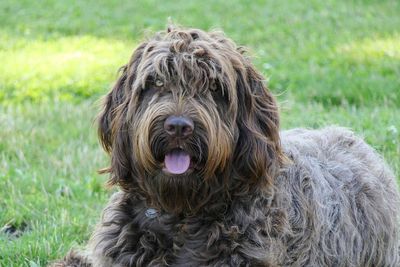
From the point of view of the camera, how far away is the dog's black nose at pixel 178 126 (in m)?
4.55

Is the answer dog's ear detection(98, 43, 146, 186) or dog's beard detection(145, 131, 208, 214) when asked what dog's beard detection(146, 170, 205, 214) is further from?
dog's ear detection(98, 43, 146, 186)

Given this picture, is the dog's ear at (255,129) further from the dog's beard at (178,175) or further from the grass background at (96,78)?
the grass background at (96,78)

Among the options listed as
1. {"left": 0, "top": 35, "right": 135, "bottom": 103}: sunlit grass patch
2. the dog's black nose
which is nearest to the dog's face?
the dog's black nose

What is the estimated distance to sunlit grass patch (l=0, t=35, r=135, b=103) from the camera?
11602 mm

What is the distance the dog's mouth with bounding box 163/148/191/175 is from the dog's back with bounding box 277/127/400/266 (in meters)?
0.91

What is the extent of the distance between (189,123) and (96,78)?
7.85 meters

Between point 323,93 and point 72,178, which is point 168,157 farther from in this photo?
point 323,93

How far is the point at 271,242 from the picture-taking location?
199 inches

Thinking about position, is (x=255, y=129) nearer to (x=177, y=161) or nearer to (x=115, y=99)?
(x=177, y=161)

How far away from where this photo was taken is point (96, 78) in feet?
40.1

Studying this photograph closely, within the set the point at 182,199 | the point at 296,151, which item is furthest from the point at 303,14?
the point at 182,199

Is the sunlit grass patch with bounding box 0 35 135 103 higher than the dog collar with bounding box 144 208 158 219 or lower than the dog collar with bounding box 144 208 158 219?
lower

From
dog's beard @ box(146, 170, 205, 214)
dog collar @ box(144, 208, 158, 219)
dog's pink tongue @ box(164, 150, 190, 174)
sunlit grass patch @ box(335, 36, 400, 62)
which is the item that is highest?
dog's pink tongue @ box(164, 150, 190, 174)

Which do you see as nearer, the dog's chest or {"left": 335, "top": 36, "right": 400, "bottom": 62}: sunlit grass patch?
the dog's chest
